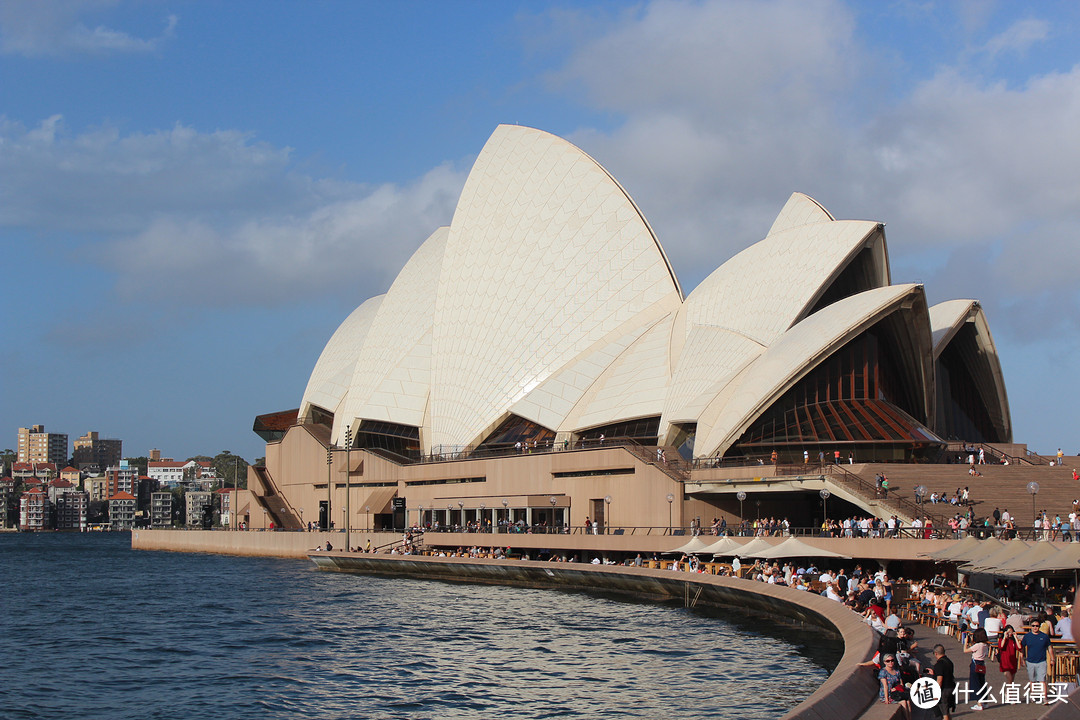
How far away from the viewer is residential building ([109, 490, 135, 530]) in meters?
162

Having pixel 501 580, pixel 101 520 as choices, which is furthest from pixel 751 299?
pixel 101 520

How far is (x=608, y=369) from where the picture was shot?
157 feet

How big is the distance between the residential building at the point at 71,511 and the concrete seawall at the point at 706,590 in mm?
127927

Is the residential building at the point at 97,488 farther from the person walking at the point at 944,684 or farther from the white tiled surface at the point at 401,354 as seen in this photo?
the person walking at the point at 944,684

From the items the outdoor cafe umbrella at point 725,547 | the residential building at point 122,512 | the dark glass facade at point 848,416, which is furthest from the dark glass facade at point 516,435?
the residential building at point 122,512

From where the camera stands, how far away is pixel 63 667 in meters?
21.6

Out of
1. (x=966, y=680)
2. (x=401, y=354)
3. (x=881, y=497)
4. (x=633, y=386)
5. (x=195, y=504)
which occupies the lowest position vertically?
(x=966, y=680)

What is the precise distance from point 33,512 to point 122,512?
12178 mm

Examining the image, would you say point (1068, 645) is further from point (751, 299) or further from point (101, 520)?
point (101, 520)

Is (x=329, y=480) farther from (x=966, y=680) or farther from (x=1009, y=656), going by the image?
(x=1009, y=656)

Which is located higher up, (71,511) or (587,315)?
(587,315)

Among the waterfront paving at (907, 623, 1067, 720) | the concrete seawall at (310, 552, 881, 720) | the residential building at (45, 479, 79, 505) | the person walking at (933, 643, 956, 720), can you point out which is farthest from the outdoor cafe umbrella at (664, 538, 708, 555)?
the residential building at (45, 479, 79, 505)

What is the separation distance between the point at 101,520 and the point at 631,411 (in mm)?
144604

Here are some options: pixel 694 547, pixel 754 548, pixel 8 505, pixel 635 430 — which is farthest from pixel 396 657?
pixel 8 505
